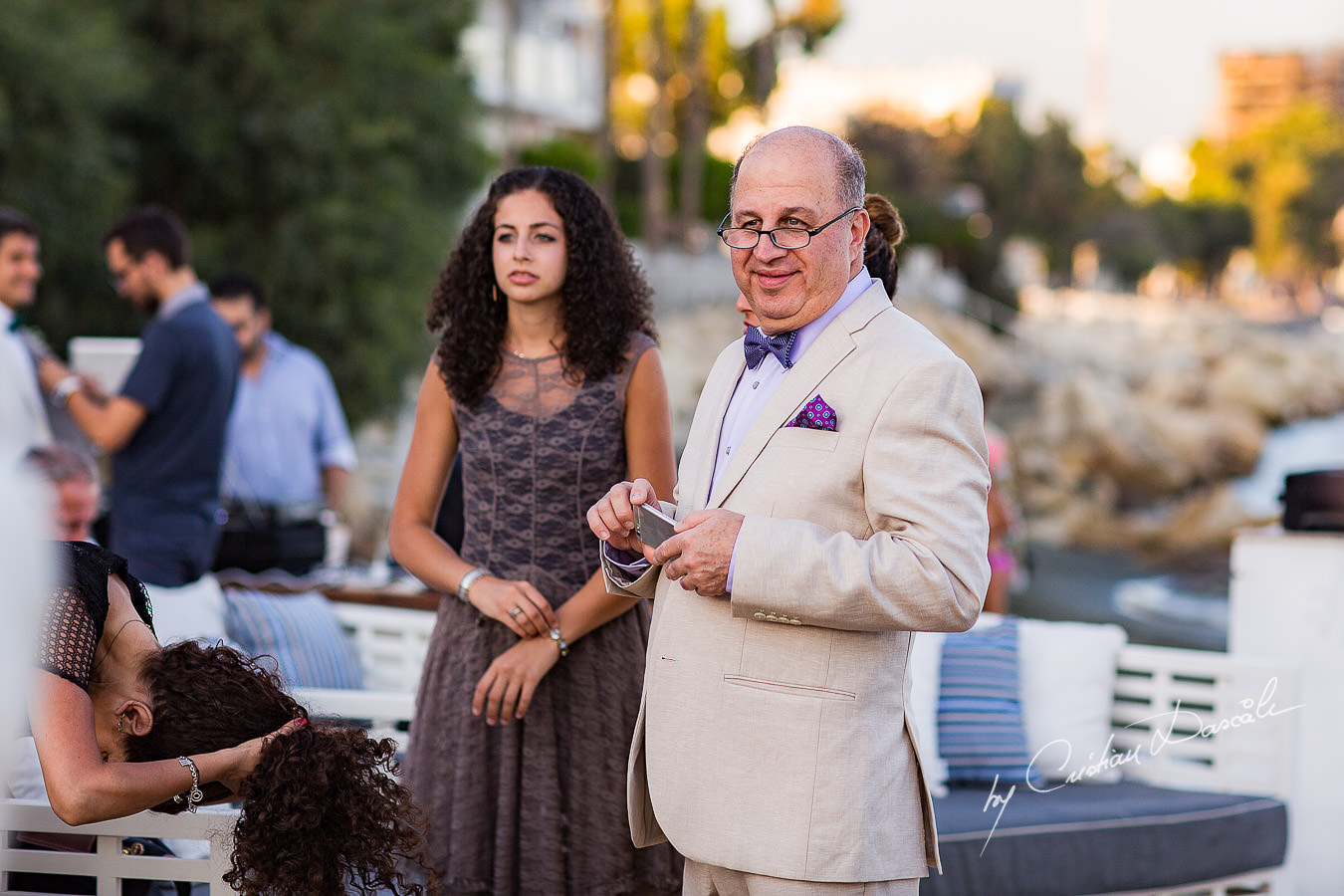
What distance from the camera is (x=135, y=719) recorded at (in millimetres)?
2088

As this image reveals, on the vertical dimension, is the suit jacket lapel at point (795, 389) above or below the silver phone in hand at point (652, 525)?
above

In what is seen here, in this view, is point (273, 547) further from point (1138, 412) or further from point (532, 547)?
point (1138, 412)

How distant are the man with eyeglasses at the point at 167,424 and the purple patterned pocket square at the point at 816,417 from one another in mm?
2972

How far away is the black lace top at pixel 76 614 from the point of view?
2.00m

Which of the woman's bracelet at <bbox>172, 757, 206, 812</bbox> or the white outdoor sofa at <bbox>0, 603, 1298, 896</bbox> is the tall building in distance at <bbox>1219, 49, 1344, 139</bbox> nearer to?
the white outdoor sofa at <bbox>0, 603, 1298, 896</bbox>

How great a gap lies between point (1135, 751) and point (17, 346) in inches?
159

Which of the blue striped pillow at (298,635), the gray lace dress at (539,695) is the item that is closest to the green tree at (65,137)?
the blue striped pillow at (298,635)

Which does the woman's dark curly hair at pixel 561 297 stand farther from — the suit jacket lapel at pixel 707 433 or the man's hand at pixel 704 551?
the man's hand at pixel 704 551

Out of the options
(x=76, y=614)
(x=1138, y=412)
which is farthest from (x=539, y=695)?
(x=1138, y=412)

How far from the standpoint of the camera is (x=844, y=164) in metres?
1.99

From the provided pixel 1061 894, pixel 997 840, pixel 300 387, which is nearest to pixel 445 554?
pixel 997 840

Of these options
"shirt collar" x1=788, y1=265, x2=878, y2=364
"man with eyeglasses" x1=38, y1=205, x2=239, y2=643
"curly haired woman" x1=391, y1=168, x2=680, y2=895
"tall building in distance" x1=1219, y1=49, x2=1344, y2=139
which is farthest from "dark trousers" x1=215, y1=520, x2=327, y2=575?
"tall building in distance" x1=1219, y1=49, x2=1344, y2=139

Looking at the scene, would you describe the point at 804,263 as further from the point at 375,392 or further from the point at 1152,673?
the point at 375,392

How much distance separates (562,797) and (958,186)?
4844 centimetres
